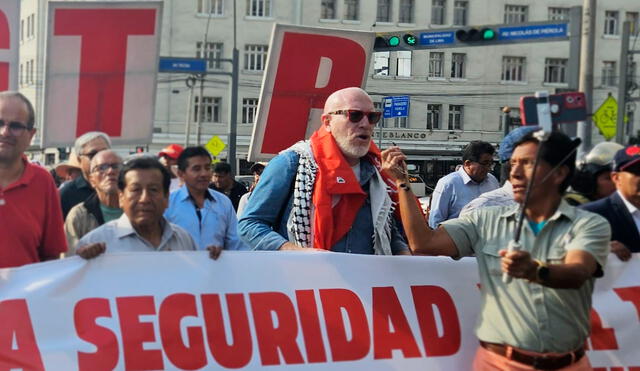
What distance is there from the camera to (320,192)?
15.5 feet

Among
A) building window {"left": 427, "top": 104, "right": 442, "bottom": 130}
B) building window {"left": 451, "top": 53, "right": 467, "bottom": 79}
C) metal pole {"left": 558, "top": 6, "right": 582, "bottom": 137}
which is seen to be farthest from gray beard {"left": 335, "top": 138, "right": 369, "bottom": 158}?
metal pole {"left": 558, "top": 6, "right": 582, "bottom": 137}

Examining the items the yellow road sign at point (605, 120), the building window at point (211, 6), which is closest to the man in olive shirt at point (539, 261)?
the yellow road sign at point (605, 120)

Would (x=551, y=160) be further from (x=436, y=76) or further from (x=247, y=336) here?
(x=436, y=76)

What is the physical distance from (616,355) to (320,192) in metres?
1.64

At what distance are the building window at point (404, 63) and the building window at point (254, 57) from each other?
1091 inches

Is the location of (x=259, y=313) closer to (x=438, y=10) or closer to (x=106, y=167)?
(x=106, y=167)

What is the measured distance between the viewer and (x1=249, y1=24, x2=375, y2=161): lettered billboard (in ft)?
22.3

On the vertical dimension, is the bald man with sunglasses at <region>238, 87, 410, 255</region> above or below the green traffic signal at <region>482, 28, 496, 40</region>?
below

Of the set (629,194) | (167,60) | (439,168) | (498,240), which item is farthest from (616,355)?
(167,60)

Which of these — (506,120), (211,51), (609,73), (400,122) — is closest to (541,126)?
(400,122)

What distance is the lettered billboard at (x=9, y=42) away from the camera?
15.1 feet

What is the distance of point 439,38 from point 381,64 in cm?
306

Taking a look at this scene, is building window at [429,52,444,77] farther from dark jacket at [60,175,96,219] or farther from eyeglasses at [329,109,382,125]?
dark jacket at [60,175,96,219]

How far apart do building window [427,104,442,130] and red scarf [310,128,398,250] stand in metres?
3.86
